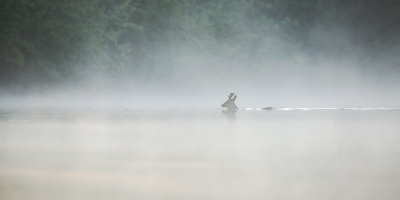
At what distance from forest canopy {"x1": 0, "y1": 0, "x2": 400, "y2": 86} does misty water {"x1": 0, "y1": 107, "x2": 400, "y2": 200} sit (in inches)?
870

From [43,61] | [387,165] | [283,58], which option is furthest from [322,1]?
[387,165]

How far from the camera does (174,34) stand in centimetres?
3700

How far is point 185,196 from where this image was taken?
341cm

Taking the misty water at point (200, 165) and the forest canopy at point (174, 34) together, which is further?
the forest canopy at point (174, 34)

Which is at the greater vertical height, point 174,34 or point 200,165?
point 174,34

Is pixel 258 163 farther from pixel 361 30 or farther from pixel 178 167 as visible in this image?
pixel 361 30

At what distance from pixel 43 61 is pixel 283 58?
58.0ft

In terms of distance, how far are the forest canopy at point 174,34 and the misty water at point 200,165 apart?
22.1 metres

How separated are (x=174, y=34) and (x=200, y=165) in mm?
32513

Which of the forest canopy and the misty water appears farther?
the forest canopy

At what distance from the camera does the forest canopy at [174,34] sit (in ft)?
96.9

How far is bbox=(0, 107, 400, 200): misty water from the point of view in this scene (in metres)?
3.56

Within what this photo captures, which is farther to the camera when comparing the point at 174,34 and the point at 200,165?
the point at 174,34

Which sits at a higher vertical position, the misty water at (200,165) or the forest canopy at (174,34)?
the forest canopy at (174,34)
